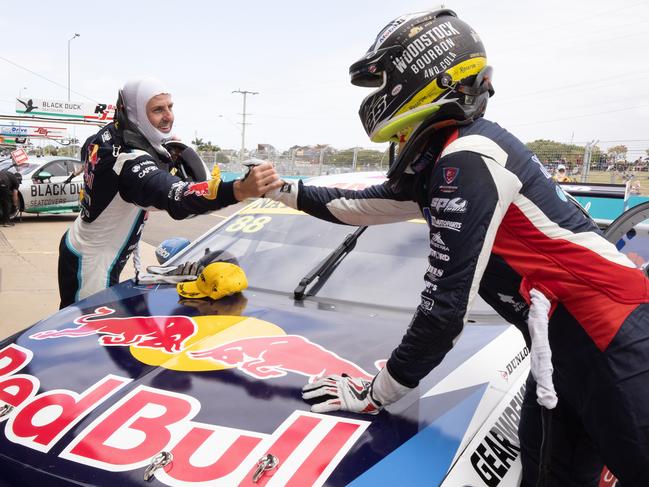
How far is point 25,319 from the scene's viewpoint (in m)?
4.70

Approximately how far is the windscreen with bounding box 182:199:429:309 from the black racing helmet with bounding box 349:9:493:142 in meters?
0.86

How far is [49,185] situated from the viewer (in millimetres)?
11812

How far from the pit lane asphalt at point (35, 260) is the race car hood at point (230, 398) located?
309cm

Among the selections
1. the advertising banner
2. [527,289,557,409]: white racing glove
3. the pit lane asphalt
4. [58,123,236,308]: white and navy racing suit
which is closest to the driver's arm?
[58,123,236,308]: white and navy racing suit

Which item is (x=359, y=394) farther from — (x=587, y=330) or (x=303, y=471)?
(x=587, y=330)

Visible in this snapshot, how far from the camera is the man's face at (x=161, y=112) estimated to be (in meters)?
2.74

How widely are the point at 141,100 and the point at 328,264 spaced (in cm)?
132

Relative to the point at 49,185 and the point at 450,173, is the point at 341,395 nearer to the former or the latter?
the point at 450,173

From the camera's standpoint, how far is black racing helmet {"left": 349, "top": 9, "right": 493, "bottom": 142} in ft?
4.82

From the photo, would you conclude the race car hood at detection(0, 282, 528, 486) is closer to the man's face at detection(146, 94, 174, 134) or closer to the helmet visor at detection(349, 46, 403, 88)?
the helmet visor at detection(349, 46, 403, 88)

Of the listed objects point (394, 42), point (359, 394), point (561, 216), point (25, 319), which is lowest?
point (25, 319)

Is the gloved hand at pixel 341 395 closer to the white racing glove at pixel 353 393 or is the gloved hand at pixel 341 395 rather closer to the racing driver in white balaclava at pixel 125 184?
the white racing glove at pixel 353 393

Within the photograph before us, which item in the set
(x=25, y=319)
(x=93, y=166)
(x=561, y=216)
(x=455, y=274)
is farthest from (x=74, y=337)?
(x=25, y=319)

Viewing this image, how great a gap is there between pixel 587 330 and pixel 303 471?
2.53 ft
